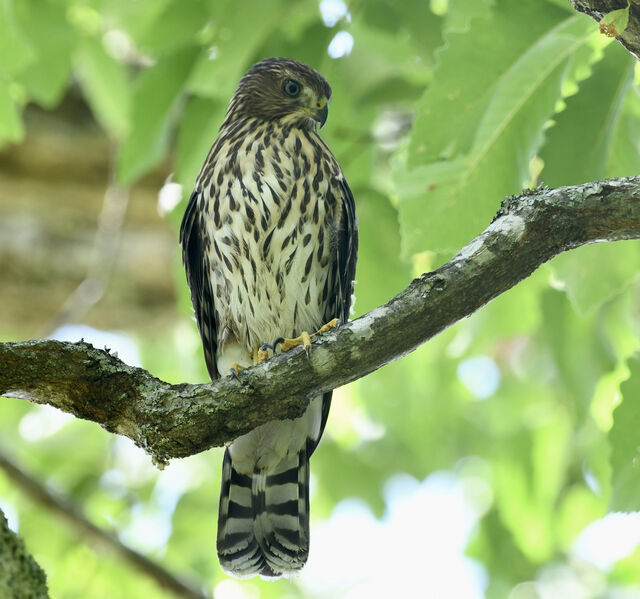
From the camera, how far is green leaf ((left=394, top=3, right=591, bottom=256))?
3.10 m

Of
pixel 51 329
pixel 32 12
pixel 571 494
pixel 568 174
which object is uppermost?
pixel 32 12

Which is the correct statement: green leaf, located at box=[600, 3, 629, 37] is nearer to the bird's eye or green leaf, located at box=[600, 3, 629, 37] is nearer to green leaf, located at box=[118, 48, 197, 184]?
the bird's eye

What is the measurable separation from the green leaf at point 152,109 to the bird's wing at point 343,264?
84 cm

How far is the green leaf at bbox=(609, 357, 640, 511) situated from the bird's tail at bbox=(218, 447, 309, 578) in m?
1.39

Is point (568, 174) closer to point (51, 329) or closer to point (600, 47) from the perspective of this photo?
point (600, 47)

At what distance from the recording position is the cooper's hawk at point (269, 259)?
375 centimetres

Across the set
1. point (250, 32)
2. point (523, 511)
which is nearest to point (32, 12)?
point (250, 32)

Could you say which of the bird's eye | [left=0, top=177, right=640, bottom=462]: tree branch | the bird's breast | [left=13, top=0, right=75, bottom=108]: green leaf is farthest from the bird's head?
[left=0, top=177, right=640, bottom=462]: tree branch

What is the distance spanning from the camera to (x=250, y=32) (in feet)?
12.6

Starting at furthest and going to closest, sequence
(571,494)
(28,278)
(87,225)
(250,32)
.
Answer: (87,225), (28,278), (571,494), (250,32)

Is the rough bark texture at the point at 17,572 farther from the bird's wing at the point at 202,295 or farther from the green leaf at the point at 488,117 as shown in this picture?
the bird's wing at the point at 202,295

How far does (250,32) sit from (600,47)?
1453mm

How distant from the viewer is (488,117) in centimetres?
315

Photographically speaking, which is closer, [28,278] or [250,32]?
[250,32]
